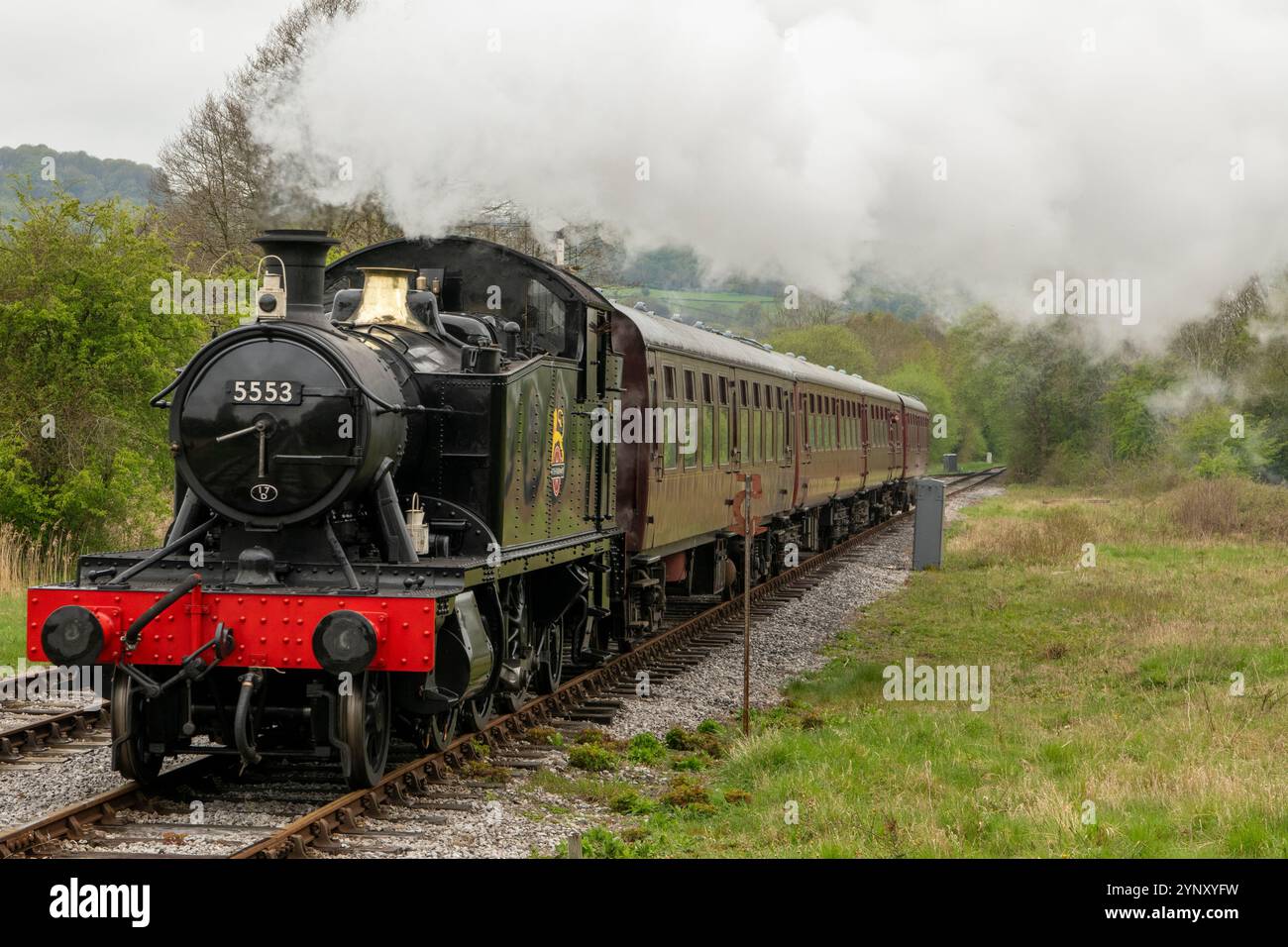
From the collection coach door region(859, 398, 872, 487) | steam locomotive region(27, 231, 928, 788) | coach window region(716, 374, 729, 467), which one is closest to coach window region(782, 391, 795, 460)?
coach window region(716, 374, 729, 467)

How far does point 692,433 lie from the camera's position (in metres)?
14.5

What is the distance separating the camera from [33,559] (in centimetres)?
1666

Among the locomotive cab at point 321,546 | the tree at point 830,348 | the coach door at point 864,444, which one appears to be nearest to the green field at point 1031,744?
the locomotive cab at point 321,546

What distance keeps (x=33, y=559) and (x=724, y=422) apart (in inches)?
321

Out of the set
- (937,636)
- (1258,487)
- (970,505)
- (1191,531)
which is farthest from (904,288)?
(970,505)

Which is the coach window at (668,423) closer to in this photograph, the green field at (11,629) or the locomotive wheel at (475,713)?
the locomotive wheel at (475,713)

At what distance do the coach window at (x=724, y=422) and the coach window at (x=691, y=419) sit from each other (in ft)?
3.92

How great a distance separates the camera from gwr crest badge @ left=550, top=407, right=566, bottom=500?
970 centimetres

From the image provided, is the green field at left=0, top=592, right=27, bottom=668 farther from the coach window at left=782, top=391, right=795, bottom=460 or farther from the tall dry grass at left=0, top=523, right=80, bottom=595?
the coach window at left=782, top=391, right=795, bottom=460

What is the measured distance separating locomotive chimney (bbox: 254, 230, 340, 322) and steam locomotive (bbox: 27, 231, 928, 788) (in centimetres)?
1

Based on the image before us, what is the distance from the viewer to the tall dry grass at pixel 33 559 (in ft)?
52.3
